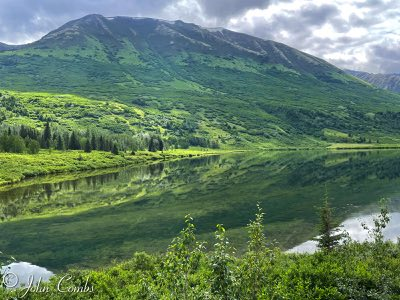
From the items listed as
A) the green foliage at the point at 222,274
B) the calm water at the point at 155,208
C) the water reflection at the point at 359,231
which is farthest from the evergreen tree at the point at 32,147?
the green foliage at the point at 222,274

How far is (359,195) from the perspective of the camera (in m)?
94.8

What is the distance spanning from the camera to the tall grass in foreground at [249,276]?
1688cm

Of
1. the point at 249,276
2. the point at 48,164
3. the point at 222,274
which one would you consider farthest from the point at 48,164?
the point at 222,274

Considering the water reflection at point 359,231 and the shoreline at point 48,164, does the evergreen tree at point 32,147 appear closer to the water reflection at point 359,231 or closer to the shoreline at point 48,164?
the shoreline at point 48,164

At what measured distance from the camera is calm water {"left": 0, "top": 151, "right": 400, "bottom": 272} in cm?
5659

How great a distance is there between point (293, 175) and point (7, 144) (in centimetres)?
12393

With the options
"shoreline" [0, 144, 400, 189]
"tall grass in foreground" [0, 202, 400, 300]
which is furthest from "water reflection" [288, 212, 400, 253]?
"shoreline" [0, 144, 400, 189]

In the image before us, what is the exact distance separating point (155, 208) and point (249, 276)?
221 ft

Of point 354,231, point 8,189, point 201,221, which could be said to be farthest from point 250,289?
point 8,189

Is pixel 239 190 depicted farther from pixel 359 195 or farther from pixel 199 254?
pixel 199 254

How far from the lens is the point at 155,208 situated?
8562 centimetres

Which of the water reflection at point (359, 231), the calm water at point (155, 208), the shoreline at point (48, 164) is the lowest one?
the calm water at point (155, 208)

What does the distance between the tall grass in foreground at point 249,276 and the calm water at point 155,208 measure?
12867 mm

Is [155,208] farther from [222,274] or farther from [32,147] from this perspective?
[32,147]
